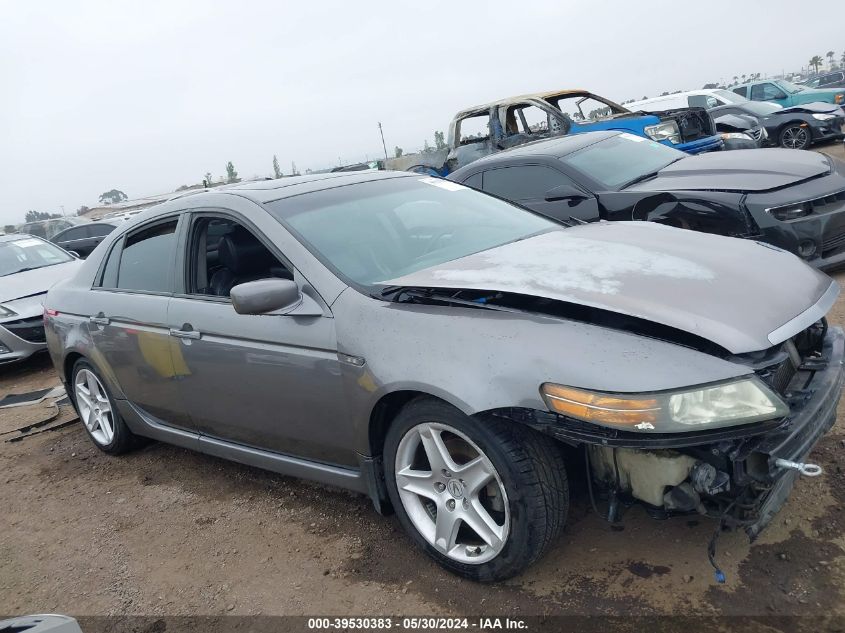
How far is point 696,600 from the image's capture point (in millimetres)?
2293

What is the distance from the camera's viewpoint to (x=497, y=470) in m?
2.33

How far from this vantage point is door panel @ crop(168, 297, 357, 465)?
9.12 feet

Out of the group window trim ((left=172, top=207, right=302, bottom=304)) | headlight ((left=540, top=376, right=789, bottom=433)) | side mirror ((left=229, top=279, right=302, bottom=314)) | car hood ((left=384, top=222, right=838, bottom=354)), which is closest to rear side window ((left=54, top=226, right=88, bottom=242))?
window trim ((left=172, top=207, right=302, bottom=304))

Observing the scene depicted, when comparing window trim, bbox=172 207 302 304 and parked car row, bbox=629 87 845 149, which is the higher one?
window trim, bbox=172 207 302 304

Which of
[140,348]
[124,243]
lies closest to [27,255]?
[124,243]

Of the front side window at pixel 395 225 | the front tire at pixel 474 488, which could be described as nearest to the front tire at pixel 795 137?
the front side window at pixel 395 225

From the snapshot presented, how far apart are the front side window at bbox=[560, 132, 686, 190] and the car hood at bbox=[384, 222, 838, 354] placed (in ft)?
10.2

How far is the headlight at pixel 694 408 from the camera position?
6.60ft

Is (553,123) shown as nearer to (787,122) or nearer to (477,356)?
(787,122)

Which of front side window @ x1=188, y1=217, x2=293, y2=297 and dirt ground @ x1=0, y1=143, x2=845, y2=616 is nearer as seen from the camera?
dirt ground @ x1=0, y1=143, x2=845, y2=616

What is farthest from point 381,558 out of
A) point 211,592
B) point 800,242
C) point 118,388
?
point 800,242

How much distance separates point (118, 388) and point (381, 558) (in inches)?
82.3

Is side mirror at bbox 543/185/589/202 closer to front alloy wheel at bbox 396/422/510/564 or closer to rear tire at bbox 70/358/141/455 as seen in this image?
front alloy wheel at bbox 396/422/510/564

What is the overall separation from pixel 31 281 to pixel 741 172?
23.9ft
